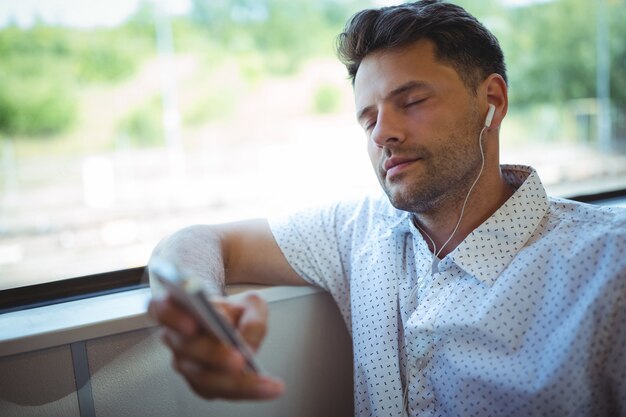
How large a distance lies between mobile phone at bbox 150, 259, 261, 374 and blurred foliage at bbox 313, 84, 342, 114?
904cm

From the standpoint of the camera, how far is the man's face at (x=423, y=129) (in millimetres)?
985

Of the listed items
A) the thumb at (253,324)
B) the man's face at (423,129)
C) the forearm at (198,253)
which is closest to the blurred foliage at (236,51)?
the man's face at (423,129)

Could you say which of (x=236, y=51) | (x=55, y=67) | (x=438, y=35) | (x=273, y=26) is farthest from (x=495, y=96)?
(x=55, y=67)

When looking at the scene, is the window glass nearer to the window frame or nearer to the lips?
the window frame

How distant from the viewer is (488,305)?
87 cm

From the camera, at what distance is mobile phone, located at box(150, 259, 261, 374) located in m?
0.46

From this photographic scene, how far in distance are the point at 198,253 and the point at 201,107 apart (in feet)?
31.0

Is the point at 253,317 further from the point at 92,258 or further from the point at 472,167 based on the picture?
the point at 92,258

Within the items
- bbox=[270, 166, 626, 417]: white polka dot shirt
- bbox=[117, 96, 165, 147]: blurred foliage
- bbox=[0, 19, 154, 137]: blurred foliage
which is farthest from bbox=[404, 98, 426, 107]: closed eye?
bbox=[117, 96, 165, 147]: blurred foliage

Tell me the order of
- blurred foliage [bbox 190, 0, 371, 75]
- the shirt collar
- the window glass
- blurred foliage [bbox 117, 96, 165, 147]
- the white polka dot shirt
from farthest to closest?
blurred foliage [bbox 117, 96, 165, 147], blurred foliage [bbox 190, 0, 371, 75], the window glass, the shirt collar, the white polka dot shirt

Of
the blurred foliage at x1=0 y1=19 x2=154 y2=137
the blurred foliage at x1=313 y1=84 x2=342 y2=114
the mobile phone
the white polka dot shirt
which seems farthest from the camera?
the blurred foliage at x1=313 y1=84 x2=342 y2=114

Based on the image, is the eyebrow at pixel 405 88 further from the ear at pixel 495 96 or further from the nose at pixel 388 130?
the ear at pixel 495 96

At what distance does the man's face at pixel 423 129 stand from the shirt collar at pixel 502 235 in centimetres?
10

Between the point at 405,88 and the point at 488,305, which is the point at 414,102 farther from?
the point at 488,305
